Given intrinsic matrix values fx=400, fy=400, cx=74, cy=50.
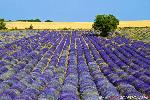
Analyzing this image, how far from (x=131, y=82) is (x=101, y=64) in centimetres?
887

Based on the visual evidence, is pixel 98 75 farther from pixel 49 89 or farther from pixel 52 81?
pixel 49 89

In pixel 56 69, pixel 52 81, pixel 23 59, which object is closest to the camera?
pixel 52 81

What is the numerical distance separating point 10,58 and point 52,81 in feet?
41.9

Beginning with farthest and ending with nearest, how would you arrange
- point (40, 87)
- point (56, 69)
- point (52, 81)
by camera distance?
point (56, 69) → point (52, 81) → point (40, 87)

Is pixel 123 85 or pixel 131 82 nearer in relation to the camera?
pixel 123 85

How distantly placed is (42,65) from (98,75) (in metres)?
6.94

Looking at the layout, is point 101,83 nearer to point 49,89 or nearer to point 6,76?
point 49,89

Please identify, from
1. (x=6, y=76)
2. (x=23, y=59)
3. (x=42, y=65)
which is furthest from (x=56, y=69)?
(x=23, y=59)

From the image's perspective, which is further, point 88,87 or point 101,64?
point 101,64

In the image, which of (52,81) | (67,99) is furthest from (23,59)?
(67,99)

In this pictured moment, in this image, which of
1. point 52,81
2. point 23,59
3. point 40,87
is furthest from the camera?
point 23,59

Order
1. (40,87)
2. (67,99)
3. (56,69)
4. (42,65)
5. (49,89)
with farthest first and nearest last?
1. (42,65)
2. (56,69)
3. (40,87)
4. (49,89)
5. (67,99)

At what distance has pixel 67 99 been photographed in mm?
17328

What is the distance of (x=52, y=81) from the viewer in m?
22.8
